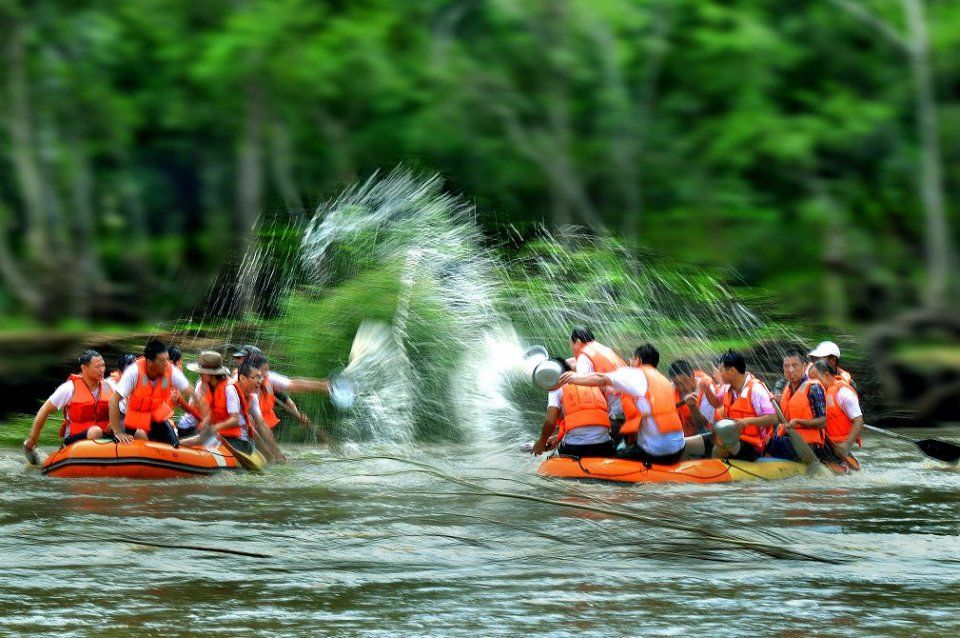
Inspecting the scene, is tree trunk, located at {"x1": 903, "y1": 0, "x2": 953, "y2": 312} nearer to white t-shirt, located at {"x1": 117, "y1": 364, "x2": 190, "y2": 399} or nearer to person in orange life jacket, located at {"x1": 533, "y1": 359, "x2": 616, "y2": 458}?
person in orange life jacket, located at {"x1": 533, "y1": 359, "x2": 616, "y2": 458}

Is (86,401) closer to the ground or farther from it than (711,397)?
closer to the ground

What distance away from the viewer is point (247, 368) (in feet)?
41.9

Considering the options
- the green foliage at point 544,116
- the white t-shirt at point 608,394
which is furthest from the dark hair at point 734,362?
the green foliage at point 544,116

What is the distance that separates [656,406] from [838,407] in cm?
211

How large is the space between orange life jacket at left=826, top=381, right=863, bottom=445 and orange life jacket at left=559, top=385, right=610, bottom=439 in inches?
88.8

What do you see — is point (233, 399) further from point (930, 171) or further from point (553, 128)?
point (930, 171)

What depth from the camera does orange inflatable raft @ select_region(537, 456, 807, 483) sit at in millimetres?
11438

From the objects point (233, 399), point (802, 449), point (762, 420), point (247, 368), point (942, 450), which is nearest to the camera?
point (762, 420)

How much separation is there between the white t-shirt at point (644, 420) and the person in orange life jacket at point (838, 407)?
1677mm

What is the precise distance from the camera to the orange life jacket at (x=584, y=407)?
11.5 meters

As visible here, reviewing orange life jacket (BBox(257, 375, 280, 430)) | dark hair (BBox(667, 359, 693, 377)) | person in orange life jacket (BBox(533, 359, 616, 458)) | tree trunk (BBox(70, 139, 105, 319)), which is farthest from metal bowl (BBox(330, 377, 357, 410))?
tree trunk (BBox(70, 139, 105, 319))

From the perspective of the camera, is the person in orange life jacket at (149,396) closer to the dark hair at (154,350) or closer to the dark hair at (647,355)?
the dark hair at (154,350)

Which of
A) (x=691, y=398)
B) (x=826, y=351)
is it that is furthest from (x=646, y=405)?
(x=826, y=351)

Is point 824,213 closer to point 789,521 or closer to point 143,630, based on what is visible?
point 789,521
